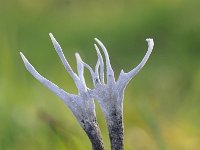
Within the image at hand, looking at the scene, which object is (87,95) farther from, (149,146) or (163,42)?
(163,42)

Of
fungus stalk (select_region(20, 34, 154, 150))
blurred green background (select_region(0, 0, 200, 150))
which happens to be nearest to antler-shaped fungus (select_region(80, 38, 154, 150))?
fungus stalk (select_region(20, 34, 154, 150))

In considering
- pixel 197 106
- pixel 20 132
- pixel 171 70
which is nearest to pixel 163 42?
pixel 171 70

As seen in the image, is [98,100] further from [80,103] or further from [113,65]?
[113,65]

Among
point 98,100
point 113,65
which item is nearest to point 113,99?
point 98,100

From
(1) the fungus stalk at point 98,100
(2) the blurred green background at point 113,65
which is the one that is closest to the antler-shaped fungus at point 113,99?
(1) the fungus stalk at point 98,100

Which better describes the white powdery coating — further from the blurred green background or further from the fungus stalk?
the blurred green background
